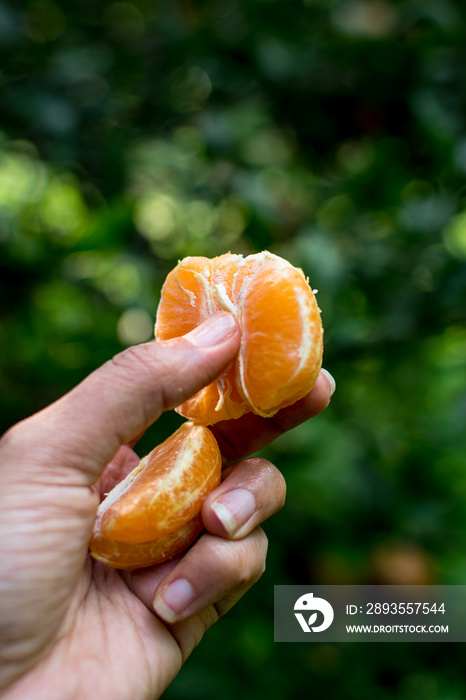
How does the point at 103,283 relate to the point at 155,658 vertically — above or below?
above

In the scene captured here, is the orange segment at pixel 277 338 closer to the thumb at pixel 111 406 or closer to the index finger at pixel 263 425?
the thumb at pixel 111 406

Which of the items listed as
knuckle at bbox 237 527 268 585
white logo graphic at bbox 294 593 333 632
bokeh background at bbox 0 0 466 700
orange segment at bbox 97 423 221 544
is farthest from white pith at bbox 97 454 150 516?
white logo graphic at bbox 294 593 333 632

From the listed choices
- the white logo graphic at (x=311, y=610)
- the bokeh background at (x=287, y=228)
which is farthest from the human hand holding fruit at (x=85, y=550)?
the white logo graphic at (x=311, y=610)

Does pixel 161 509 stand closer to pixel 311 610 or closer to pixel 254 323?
pixel 254 323

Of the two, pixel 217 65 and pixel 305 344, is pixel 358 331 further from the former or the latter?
pixel 217 65

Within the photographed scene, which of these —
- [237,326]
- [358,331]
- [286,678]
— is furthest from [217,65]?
[286,678]

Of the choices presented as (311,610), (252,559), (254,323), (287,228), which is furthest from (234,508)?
(287,228)

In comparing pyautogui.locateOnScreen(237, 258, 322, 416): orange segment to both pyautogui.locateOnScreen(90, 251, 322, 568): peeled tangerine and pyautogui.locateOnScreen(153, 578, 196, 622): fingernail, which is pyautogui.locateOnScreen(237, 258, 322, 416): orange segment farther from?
pyautogui.locateOnScreen(153, 578, 196, 622): fingernail
